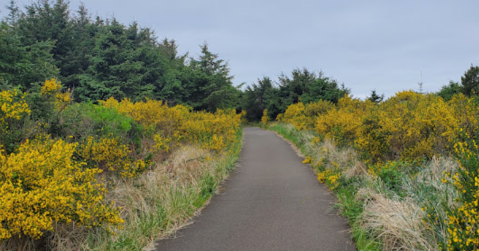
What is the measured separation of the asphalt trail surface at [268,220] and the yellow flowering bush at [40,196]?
1.33m

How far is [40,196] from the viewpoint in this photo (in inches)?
122

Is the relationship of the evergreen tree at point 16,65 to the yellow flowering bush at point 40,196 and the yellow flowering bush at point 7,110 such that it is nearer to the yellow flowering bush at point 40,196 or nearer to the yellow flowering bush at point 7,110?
the yellow flowering bush at point 7,110

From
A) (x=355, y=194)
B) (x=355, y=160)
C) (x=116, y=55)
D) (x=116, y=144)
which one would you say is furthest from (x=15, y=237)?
(x=116, y=55)

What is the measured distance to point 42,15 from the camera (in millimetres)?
23281

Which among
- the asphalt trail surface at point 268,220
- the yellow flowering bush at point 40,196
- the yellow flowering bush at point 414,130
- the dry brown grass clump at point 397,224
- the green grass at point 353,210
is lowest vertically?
the asphalt trail surface at point 268,220

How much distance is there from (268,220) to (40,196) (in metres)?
3.51

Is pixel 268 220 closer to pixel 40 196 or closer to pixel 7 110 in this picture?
pixel 40 196

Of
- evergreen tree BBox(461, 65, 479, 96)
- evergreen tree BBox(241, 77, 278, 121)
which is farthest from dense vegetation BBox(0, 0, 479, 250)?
evergreen tree BBox(241, 77, 278, 121)

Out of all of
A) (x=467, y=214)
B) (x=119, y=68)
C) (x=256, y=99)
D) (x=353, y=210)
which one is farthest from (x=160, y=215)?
(x=256, y=99)

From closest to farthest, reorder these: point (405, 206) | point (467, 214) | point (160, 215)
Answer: point (467, 214)
point (405, 206)
point (160, 215)

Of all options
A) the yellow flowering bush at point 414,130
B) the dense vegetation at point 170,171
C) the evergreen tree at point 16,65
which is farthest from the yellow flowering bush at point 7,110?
the evergreen tree at point 16,65

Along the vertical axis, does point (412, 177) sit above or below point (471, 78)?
below

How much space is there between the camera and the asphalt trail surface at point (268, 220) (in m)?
4.42

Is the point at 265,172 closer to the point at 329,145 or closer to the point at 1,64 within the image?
the point at 329,145
